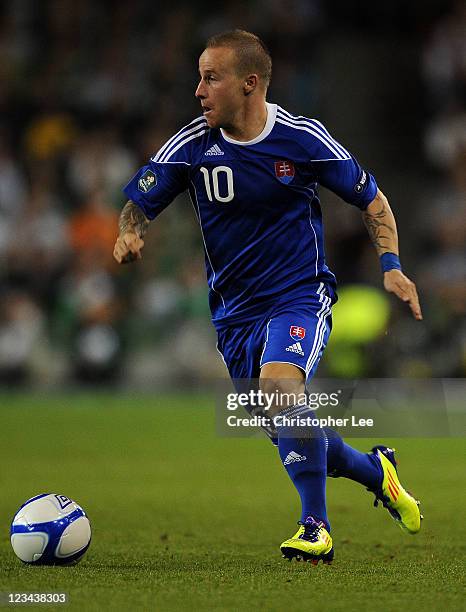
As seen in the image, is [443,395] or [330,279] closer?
[330,279]

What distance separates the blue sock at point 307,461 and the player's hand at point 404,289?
62cm

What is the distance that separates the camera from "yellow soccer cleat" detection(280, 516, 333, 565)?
17.5 feet

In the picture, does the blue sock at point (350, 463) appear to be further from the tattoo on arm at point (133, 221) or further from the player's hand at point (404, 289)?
the tattoo on arm at point (133, 221)

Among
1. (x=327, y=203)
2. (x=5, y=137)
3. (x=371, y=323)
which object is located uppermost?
(x=5, y=137)

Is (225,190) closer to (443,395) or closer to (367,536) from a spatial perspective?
(367,536)

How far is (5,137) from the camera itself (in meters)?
16.0

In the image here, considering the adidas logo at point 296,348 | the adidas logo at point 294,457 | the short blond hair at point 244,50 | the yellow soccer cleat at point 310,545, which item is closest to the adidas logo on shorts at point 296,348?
the adidas logo at point 296,348

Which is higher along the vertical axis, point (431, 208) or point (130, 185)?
point (431, 208)

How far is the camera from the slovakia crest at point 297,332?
5.57 meters

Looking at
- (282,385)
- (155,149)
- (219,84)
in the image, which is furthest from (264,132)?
(155,149)

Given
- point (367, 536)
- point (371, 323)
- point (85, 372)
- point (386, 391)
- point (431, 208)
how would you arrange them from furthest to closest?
point (431, 208)
point (85, 372)
point (371, 323)
point (386, 391)
point (367, 536)

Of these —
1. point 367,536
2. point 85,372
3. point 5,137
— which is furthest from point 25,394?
point 367,536

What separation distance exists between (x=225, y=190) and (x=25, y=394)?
8507mm

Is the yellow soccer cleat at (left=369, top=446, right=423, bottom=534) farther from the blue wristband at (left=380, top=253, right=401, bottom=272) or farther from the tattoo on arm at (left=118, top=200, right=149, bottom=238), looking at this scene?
the tattoo on arm at (left=118, top=200, right=149, bottom=238)
